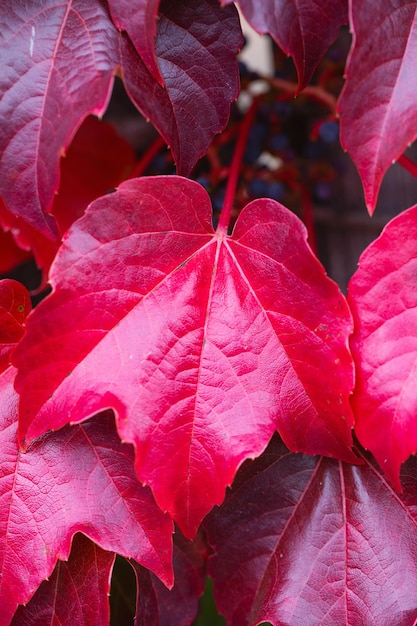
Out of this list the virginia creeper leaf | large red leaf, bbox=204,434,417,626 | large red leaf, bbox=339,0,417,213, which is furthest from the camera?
A: the virginia creeper leaf

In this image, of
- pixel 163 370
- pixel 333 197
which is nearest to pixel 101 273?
pixel 163 370

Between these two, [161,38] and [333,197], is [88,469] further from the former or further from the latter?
[333,197]

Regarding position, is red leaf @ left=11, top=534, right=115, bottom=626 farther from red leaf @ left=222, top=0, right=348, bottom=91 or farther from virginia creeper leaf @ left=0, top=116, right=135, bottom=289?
red leaf @ left=222, top=0, right=348, bottom=91

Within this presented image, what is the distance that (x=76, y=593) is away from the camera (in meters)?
0.51

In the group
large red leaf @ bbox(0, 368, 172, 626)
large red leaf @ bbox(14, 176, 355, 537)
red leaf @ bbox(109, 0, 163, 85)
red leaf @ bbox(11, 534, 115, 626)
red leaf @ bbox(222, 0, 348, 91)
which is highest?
red leaf @ bbox(109, 0, 163, 85)

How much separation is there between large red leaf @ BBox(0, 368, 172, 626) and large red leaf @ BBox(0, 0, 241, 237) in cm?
18

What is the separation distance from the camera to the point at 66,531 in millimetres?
473

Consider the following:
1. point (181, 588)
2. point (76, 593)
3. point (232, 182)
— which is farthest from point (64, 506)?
point (232, 182)

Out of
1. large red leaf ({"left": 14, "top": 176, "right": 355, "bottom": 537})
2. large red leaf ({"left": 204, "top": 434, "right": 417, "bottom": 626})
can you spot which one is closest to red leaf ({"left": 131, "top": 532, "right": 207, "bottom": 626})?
large red leaf ({"left": 204, "top": 434, "right": 417, "bottom": 626})

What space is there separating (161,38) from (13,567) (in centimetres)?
42

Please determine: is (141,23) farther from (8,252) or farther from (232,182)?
(8,252)

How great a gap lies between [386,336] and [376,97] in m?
0.17

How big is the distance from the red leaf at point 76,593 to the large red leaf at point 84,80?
0.89ft

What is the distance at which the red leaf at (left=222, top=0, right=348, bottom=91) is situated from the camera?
1.39 ft
